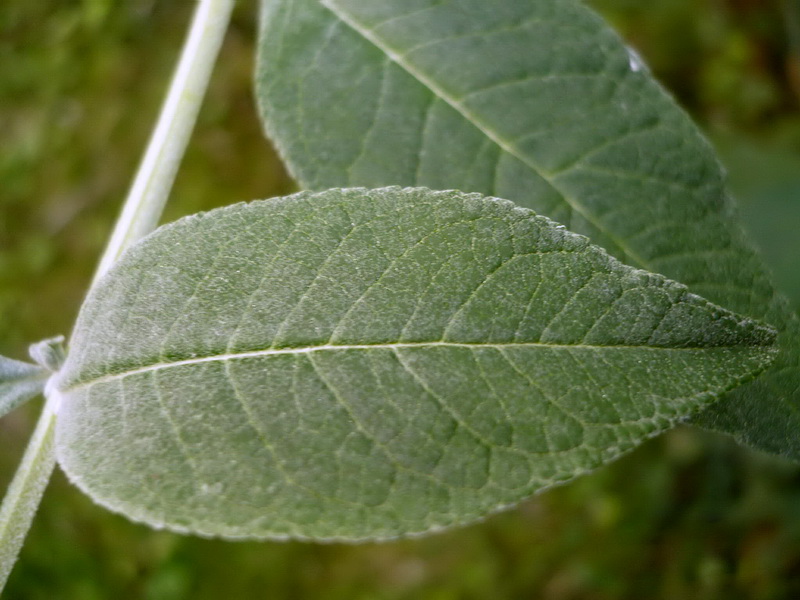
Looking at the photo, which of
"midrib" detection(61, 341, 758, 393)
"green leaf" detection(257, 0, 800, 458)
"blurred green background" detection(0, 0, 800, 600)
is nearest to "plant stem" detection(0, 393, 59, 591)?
"midrib" detection(61, 341, 758, 393)

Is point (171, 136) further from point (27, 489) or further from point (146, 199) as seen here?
point (27, 489)

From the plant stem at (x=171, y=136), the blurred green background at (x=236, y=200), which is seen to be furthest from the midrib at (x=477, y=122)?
the blurred green background at (x=236, y=200)

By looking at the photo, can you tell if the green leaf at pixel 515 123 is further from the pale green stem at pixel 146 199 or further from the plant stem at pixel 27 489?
the plant stem at pixel 27 489

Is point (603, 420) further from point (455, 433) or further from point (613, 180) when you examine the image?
point (613, 180)

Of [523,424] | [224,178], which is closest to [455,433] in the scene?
[523,424]

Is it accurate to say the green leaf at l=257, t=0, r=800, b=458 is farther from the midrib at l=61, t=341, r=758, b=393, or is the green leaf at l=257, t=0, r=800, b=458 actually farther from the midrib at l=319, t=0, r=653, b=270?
the midrib at l=61, t=341, r=758, b=393
